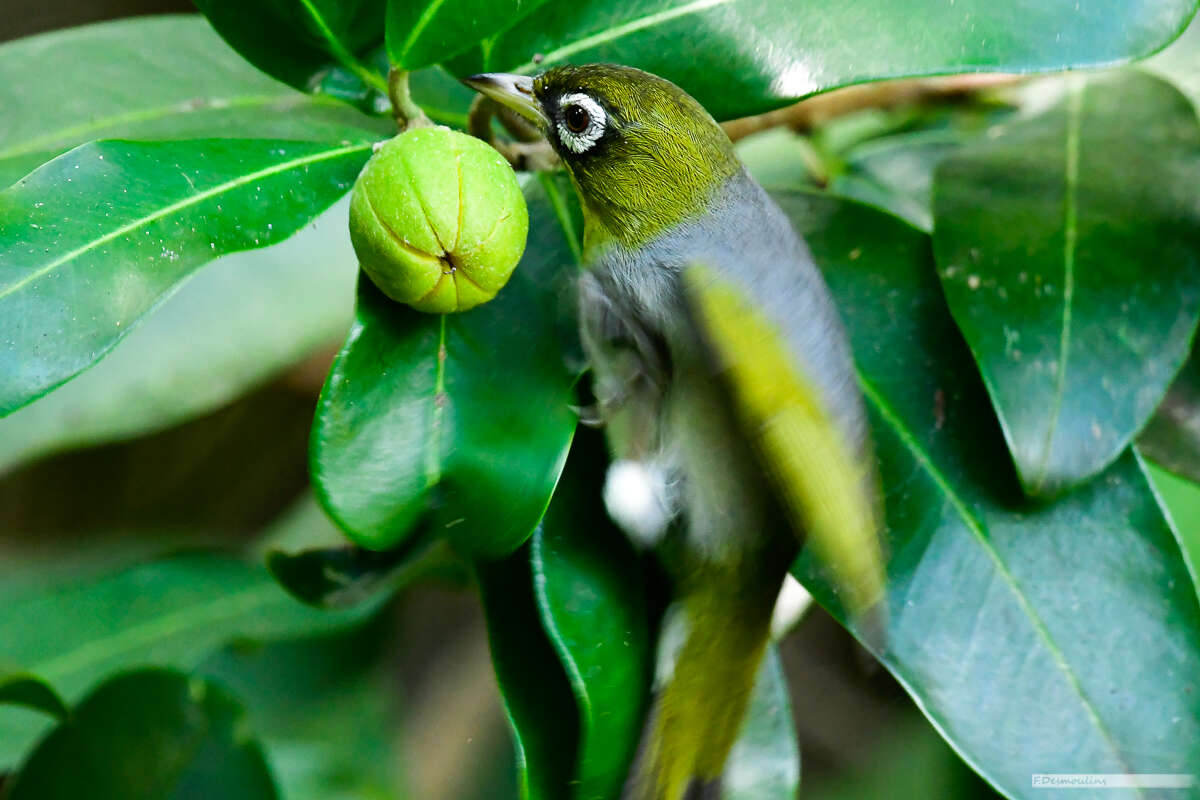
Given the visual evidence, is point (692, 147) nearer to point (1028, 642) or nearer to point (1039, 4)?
point (1039, 4)

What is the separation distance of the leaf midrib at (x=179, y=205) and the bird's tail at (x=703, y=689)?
19.7 inches

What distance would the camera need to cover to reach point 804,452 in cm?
83

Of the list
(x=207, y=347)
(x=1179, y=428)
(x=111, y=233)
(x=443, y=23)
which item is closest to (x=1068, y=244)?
(x=1179, y=428)

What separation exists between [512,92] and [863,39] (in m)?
0.32

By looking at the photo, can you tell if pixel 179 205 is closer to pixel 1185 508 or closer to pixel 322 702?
pixel 322 702

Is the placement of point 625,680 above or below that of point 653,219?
below

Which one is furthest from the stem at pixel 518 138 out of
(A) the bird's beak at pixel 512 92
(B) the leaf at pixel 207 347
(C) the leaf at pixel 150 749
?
(C) the leaf at pixel 150 749

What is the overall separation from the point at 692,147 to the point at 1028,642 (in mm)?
586

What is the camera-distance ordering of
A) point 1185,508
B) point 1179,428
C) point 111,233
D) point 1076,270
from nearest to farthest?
point 111,233, point 1076,270, point 1179,428, point 1185,508

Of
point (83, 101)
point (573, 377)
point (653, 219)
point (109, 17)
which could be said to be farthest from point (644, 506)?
point (109, 17)

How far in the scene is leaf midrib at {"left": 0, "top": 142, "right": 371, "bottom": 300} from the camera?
712 mm

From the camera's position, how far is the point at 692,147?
3.34 ft

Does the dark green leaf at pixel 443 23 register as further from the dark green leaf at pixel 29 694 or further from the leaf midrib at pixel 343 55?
the dark green leaf at pixel 29 694

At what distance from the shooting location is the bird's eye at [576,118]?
100 centimetres
